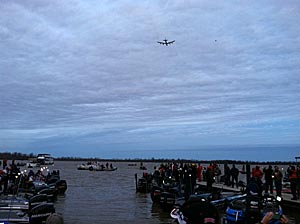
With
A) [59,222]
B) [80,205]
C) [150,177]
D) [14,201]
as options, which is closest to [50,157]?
[150,177]

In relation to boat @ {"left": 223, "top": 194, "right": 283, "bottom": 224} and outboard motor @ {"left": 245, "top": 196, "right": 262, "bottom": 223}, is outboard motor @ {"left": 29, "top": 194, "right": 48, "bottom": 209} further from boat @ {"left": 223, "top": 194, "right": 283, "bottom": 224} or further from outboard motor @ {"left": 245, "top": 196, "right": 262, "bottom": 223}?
outboard motor @ {"left": 245, "top": 196, "right": 262, "bottom": 223}

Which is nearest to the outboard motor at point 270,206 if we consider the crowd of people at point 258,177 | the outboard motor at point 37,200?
the crowd of people at point 258,177

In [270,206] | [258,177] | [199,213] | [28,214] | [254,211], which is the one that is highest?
[258,177]

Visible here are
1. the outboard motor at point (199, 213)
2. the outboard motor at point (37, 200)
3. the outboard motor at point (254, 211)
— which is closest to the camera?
the outboard motor at point (199, 213)

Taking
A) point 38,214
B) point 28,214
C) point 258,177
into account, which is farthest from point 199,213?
point 258,177

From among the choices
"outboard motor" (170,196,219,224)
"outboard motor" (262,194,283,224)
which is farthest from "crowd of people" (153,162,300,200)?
"outboard motor" (170,196,219,224)

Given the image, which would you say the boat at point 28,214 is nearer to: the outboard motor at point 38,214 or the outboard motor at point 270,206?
the outboard motor at point 38,214

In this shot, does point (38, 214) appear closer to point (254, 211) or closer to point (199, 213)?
point (254, 211)

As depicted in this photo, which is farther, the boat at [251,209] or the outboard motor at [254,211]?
the boat at [251,209]

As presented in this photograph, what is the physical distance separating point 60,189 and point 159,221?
14883 mm

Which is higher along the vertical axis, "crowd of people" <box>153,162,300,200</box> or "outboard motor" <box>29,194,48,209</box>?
"crowd of people" <box>153,162,300,200</box>

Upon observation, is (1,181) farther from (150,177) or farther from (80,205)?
(150,177)

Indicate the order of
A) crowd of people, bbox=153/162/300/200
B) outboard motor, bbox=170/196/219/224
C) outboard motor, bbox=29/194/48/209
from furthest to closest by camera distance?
crowd of people, bbox=153/162/300/200 < outboard motor, bbox=29/194/48/209 < outboard motor, bbox=170/196/219/224

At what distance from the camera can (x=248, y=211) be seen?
12.3m
